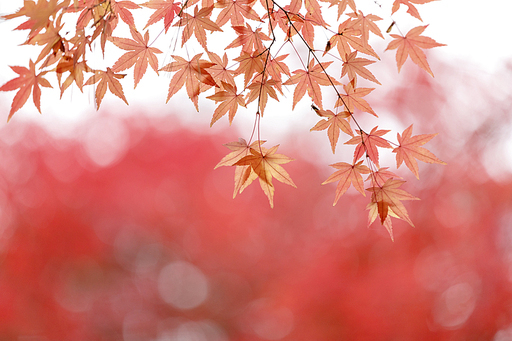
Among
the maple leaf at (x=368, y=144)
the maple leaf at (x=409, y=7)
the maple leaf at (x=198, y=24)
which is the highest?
the maple leaf at (x=198, y=24)

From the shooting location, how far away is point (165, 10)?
29.6 inches

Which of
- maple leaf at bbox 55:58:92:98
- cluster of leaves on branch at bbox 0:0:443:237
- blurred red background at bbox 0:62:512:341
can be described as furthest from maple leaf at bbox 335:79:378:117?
blurred red background at bbox 0:62:512:341

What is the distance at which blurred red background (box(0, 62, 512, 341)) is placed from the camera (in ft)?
14.9

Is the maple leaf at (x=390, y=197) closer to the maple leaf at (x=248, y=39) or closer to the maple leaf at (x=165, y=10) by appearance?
the maple leaf at (x=248, y=39)

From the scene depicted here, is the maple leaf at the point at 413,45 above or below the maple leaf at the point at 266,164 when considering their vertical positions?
above

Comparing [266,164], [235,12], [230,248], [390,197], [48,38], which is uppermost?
[230,248]

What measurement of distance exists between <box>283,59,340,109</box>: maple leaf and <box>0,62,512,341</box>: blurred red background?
4368 mm

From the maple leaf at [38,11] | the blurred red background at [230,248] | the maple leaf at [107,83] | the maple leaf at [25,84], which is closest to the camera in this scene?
the maple leaf at [38,11]

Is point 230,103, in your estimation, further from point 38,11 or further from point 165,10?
point 38,11

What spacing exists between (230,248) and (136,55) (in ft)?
15.8

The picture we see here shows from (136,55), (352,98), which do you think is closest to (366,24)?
(352,98)

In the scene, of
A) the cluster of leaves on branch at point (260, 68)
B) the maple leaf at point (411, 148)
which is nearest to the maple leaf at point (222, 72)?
the cluster of leaves on branch at point (260, 68)

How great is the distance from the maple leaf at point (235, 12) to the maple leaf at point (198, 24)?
2.4 inches

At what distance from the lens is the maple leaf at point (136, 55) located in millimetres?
739
